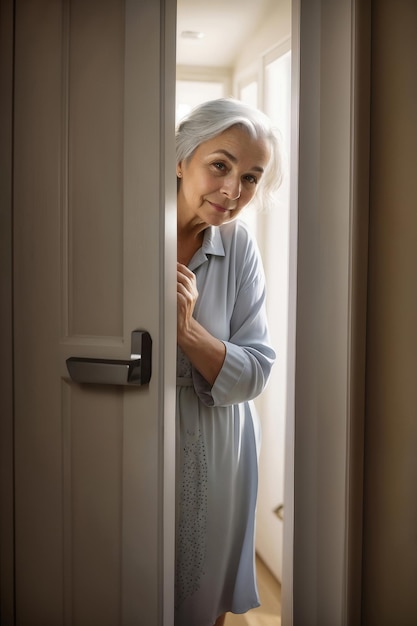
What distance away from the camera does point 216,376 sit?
1.66 m

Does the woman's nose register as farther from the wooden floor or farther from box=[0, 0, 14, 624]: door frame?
the wooden floor

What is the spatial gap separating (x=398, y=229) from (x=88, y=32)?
844mm

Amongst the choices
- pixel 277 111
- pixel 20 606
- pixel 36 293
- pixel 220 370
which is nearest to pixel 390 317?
pixel 220 370

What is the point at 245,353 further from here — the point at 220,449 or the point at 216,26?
the point at 216,26

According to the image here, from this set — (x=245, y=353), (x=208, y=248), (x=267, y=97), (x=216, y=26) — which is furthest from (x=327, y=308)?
(x=216, y=26)

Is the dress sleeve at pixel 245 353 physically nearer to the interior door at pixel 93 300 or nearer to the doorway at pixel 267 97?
the interior door at pixel 93 300

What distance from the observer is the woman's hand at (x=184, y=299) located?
5.15 ft

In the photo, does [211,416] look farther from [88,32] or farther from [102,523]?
[88,32]

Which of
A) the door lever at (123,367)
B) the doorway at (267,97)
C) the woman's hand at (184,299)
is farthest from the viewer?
the doorway at (267,97)

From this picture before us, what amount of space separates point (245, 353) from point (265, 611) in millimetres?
1291

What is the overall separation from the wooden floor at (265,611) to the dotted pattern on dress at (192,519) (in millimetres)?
762

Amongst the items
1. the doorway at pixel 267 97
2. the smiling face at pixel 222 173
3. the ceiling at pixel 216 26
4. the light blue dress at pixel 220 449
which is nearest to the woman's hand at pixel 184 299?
the light blue dress at pixel 220 449

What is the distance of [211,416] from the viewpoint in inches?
A: 68.1

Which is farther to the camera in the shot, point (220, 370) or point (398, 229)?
point (220, 370)
